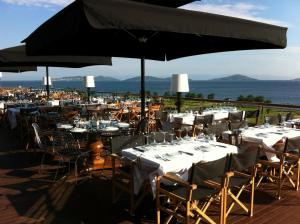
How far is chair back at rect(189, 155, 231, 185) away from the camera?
319 cm

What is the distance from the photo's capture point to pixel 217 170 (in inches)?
132

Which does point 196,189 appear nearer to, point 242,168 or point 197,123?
point 242,168

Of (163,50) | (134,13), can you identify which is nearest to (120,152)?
(134,13)

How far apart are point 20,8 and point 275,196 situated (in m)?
9.39

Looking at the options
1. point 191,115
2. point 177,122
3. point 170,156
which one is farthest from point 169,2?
point 191,115

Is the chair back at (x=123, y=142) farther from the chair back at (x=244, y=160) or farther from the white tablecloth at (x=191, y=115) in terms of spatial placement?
the white tablecloth at (x=191, y=115)

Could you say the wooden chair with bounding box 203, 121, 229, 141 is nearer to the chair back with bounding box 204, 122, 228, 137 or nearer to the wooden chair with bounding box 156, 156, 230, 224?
the chair back with bounding box 204, 122, 228, 137

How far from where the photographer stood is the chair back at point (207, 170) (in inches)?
126

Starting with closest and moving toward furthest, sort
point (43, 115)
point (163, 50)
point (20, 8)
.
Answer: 1. point (163, 50)
2. point (43, 115)
3. point (20, 8)

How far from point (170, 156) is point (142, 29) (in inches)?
59.4

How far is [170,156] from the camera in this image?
149 inches

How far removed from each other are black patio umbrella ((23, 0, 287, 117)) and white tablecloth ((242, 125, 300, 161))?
1364 mm

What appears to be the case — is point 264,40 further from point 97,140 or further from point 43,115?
point 43,115

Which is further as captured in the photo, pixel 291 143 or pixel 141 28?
pixel 291 143
